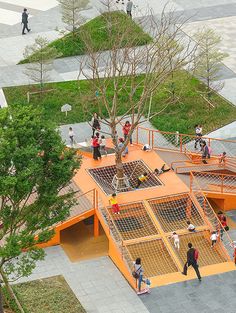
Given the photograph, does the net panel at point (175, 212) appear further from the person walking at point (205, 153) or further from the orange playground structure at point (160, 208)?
the person walking at point (205, 153)

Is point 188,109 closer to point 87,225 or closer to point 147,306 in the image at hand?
point 87,225

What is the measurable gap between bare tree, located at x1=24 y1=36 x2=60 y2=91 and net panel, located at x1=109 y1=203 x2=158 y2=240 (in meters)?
12.3

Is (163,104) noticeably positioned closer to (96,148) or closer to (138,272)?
(96,148)

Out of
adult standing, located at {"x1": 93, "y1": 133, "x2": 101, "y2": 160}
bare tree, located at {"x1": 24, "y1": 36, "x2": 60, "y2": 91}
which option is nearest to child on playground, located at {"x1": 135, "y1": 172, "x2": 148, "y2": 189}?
adult standing, located at {"x1": 93, "y1": 133, "x2": 101, "y2": 160}

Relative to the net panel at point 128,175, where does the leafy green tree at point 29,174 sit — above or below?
above

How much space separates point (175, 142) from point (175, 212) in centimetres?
639

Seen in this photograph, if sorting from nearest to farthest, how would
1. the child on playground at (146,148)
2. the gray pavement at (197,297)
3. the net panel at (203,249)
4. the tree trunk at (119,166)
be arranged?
the gray pavement at (197,297) < the net panel at (203,249) < the tree trunk at (119,166) < the child on playground at (146,148)

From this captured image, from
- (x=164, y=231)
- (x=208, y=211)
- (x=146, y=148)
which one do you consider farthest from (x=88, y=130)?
(x=164, y=231)

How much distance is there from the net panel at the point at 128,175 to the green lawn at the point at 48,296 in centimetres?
562

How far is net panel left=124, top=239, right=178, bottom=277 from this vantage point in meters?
32.7

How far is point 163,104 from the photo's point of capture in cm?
4447

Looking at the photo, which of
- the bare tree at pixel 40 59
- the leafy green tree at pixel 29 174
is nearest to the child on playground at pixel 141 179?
the leafy green tree at pixel 29 174

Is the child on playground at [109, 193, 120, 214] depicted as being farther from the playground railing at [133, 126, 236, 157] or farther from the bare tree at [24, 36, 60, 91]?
the bare tree at [24, 36, 60, 91]

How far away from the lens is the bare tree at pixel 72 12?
161ft
